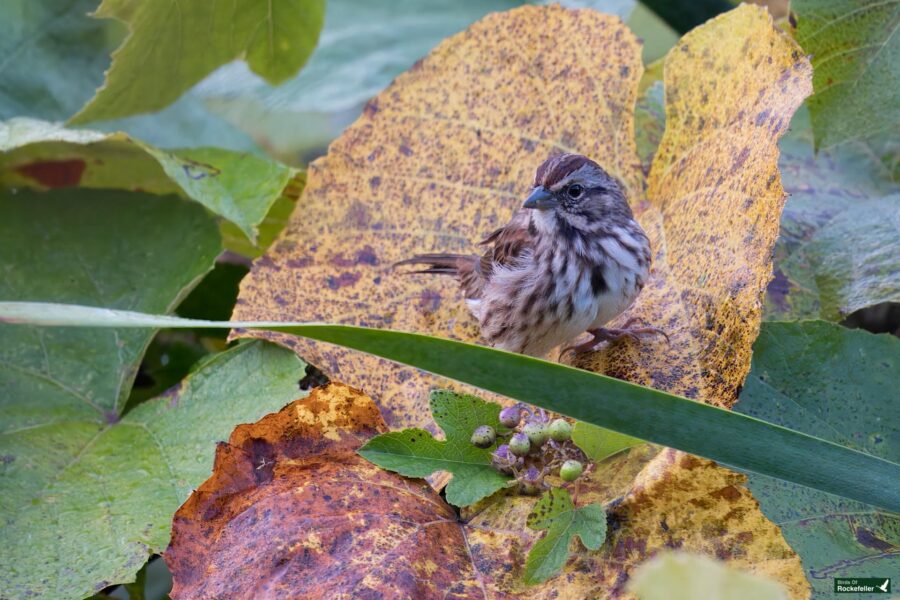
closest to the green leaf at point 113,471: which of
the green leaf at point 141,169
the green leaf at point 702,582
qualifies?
the green leaf at point 141,169

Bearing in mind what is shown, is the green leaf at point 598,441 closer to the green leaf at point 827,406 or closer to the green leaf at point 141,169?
the green leaf at point 827,406

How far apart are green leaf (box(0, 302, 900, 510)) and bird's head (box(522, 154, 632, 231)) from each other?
41.0 inches

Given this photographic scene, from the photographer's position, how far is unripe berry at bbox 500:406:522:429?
183 cm

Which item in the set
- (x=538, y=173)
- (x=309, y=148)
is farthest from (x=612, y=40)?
(x=309, y=148)

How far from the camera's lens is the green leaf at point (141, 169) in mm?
2383

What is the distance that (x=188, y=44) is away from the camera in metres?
2.57

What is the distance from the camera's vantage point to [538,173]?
2428 mm

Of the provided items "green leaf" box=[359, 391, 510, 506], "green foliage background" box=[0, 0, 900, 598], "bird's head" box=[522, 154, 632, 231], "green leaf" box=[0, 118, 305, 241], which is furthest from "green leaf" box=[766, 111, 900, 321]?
"green leaf" box=[0, 118, 305, 241]

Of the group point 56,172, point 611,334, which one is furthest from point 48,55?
point 611,334

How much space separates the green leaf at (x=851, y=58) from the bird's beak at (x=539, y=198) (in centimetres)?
64

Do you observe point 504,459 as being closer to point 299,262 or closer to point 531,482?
point 531,482

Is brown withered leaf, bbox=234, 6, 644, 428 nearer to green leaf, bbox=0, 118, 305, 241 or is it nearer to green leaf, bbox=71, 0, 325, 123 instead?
green leaf, bbox=0, 118, 305, 241

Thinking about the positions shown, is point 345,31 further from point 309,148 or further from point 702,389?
point 702,389

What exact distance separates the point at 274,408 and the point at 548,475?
0.63 metres
